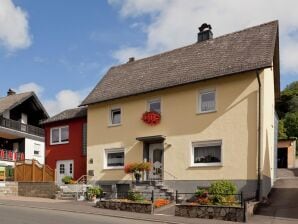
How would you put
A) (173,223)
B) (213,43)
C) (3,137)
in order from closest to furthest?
1. (173,223)
2. (213,43)
3. (3,137)

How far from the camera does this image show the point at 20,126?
44156 millimetres

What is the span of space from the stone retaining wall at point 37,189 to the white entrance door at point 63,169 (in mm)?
3027

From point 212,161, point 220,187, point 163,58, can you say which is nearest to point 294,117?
point 163,58

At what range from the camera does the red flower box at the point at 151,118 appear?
25.2 meters

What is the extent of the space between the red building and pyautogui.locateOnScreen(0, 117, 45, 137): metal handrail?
32.6 ft

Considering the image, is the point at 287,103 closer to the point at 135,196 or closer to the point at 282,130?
the point at 282,130

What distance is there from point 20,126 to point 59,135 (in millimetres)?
12460

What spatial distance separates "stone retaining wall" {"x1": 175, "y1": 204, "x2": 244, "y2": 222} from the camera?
16.4 meters

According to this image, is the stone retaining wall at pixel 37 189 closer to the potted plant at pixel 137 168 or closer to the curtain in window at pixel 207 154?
the potted plant at pixel 137 168

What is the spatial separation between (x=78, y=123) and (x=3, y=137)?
16.3 metres

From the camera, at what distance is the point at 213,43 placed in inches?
1038

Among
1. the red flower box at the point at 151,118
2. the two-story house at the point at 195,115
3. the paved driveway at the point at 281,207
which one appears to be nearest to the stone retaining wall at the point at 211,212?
the paved driveway at the point at 281,207

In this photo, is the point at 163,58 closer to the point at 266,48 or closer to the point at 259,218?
the point at 266,48

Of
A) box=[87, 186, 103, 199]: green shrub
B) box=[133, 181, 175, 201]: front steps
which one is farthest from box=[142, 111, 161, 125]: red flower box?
box=[87, 186, 103, 199]: green shrub
